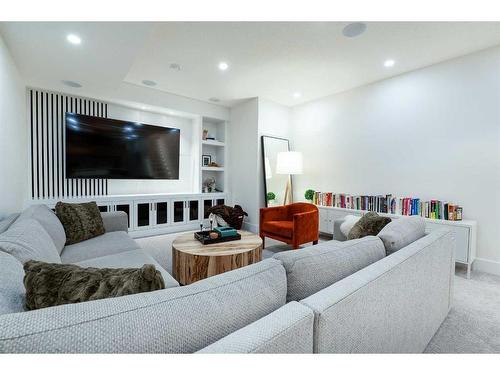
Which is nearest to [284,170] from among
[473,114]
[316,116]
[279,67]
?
[316,116]

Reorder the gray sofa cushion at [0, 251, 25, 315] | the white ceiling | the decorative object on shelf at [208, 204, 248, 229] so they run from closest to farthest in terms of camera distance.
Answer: the gray sofa cushion at [0, 251, 25, 315] → the white ceiling → the decorative object on shelf at [208, 204, 248, 229]

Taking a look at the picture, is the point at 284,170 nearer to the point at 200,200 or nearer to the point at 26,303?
the point at 200,200

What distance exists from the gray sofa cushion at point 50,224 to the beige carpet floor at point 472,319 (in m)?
1.08

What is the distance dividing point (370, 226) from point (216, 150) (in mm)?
3865

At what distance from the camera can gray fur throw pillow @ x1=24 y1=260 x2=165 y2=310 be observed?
2.23ft

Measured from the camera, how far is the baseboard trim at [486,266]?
8.60ft

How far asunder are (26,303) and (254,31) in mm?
2667

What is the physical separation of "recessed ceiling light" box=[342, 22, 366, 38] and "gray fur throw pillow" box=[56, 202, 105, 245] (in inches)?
123

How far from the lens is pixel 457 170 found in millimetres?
2867

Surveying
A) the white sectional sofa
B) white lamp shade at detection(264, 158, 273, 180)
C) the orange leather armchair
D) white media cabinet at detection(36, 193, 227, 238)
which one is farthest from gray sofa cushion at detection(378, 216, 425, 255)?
white media cabinet at detection(36, 193, 227, 238)

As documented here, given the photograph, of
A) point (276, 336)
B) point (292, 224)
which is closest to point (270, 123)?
point (292, 224)

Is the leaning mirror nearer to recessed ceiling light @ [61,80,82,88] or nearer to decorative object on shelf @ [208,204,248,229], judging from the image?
decorative object on shelf @ [208,204,248,229]

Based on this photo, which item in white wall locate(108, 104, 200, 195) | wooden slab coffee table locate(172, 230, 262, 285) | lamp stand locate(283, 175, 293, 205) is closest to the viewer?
wooden slab coffee table locate(172, 230, 262, 285)

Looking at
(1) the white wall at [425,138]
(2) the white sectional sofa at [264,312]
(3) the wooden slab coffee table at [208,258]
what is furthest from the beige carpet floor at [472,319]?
(3) the wooden slab coffee table at [208,258]
